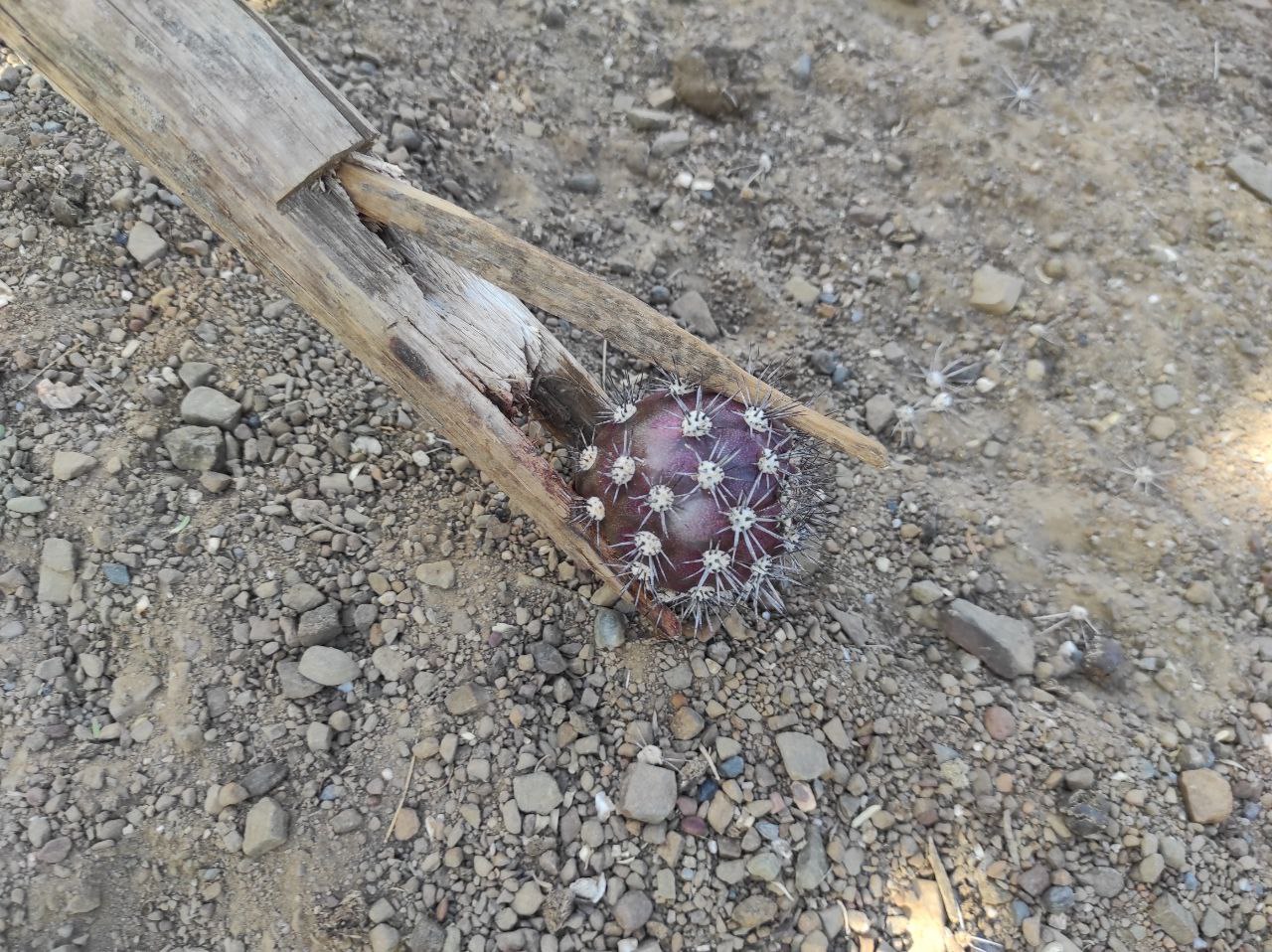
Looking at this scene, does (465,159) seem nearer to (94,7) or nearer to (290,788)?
(94,7)

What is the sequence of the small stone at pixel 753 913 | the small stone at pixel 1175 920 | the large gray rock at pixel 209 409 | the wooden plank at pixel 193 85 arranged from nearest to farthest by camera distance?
the wooden plank at pixel 193 85
the small stone at pixel 753 913
the small stone at pixel 1175 920
the large gray rock at pixel 209 409

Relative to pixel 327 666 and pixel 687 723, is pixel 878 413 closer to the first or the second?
pixel 687 723

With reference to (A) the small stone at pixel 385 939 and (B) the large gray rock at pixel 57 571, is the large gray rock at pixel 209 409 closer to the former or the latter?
(B) the large gray rock at pixel 57 571

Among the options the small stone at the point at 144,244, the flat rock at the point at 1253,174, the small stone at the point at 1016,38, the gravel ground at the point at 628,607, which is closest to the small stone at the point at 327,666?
the gravel ground at the point at 628,607

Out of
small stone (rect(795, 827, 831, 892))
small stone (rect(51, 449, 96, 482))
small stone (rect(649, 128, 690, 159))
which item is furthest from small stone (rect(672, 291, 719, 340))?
small stone (rect(51, 449, 96, 482))

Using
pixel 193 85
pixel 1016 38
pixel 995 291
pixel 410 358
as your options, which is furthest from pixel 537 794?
pixel 1016 38

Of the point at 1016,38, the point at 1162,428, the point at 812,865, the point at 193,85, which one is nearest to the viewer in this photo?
the point at 193,85
